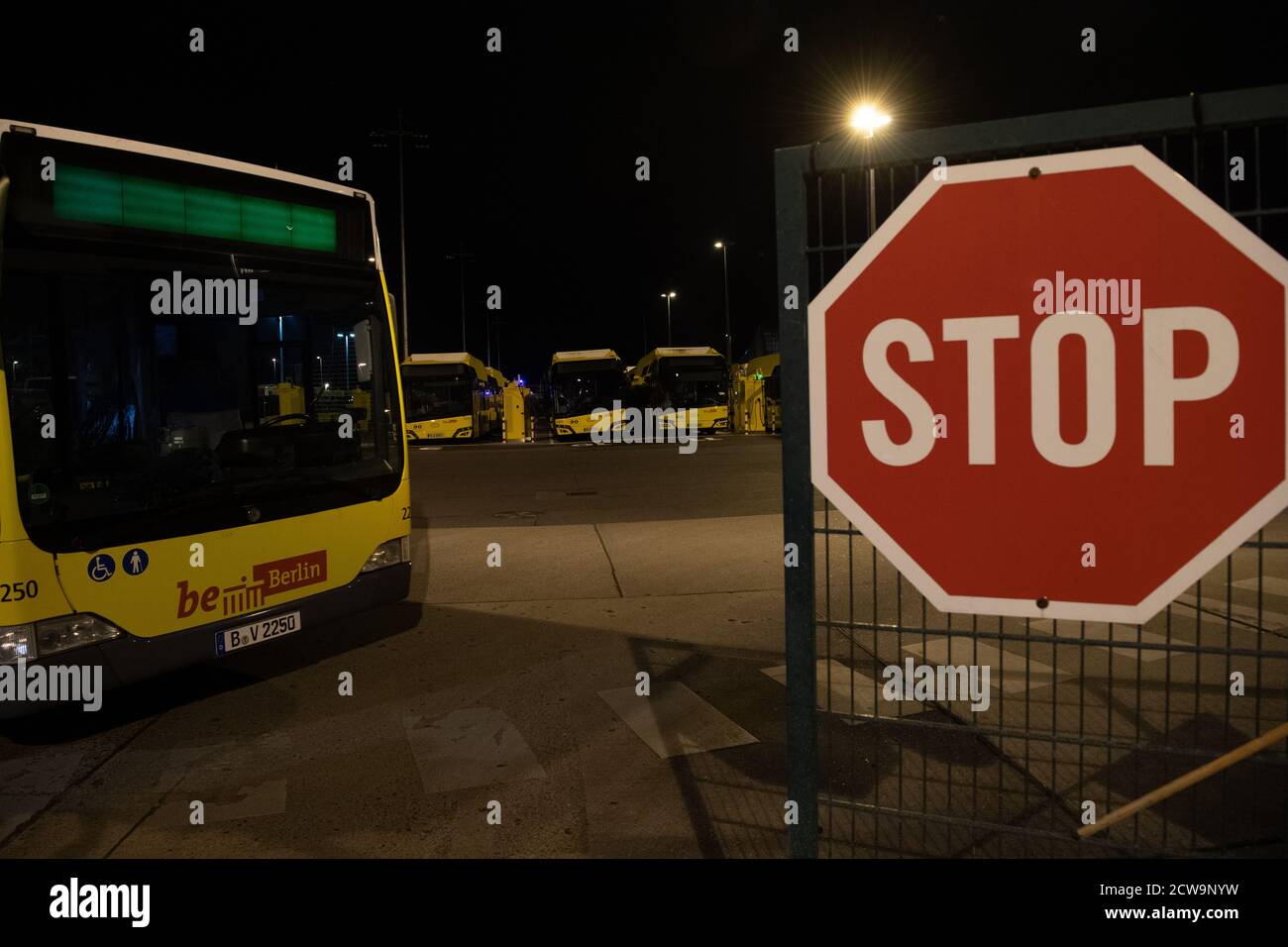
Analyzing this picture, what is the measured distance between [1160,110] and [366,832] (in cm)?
370

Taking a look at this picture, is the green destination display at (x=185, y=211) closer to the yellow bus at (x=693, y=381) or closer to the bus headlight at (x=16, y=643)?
the bus headlight at (x=16, y=643)

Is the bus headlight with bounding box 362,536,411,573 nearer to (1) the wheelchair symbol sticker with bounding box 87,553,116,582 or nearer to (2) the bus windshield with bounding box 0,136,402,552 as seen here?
(2) the bus windshield with bounding box 0,136,402,552

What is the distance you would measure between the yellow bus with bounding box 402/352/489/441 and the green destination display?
25905mm

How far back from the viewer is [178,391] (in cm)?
490

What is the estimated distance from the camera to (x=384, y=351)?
20.0ft

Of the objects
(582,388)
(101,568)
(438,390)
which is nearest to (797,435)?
(101,568)

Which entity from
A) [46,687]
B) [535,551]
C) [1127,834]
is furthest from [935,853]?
Result: [535,551]

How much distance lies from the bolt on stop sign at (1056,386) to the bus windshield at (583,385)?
1144 inches

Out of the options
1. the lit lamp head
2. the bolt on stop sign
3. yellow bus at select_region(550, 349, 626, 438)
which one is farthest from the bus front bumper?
yellow bus at select_region(550, 349, 626, 438)

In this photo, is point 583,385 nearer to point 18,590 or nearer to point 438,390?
point 438,390

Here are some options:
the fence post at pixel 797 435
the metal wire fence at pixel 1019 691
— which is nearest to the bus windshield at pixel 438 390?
the metal wire fence at pixel 1019 691

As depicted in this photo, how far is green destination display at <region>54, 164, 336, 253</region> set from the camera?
445 cm

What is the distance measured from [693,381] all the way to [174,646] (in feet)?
91.7

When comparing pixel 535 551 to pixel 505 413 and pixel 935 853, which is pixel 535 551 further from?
pixel 505 413
